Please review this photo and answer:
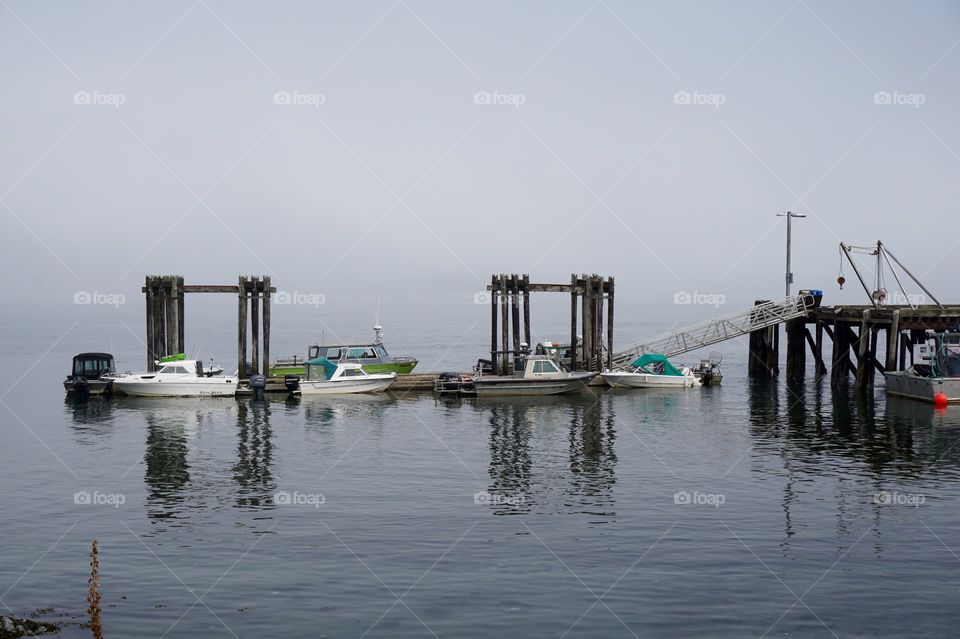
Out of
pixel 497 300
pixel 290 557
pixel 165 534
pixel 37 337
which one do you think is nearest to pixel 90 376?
pixel 497 300

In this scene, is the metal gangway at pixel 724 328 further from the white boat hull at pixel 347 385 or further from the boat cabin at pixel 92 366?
the boat cabin at pixel 92 366

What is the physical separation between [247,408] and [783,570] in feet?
98.1

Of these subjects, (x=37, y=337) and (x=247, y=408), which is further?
(x=37, y=337)

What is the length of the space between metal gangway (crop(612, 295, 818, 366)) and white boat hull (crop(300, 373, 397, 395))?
14.2 m

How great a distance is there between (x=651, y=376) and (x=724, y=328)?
6573mm

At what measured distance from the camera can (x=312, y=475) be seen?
28.3 meters

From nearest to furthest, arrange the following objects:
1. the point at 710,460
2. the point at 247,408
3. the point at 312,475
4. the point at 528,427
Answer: the point at 312,475 → the point at 710,460 → the point at 528,427 → the point at 247,408

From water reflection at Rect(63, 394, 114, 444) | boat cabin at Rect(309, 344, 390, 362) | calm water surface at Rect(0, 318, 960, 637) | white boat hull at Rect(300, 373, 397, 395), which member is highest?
boat cabin at Rect(309, 344, 390, 362)

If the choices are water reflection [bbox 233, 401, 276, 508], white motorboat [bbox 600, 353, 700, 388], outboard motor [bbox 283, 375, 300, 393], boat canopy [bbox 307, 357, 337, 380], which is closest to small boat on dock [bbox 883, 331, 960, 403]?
white motorboat [bbox 600, 353, 700, 388]

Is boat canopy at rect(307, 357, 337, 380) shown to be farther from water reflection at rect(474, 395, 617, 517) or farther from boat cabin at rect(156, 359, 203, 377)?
water reflection at rect(474, 395, 617, 517)

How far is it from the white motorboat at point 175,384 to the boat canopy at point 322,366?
12.2 feet

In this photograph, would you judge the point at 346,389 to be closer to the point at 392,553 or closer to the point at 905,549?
the point at 392,553

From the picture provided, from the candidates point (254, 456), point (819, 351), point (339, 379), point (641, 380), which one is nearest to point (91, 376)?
point (339, 379)

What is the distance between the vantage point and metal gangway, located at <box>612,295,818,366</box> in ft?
179
